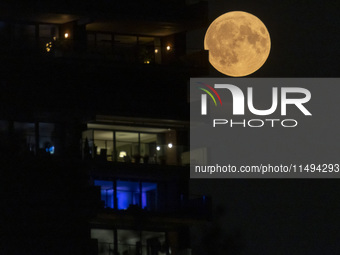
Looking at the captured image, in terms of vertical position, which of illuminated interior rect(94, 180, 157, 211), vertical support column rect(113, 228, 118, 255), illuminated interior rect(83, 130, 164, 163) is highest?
illuminated interior rect(83, 130, 164, 163)

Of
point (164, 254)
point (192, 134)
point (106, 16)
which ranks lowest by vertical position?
point (164, 254)

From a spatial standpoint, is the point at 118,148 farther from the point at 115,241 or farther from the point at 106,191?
the point at 115,241

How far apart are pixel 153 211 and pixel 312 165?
18623 mm

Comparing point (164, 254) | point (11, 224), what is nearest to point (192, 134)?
point (164, 254)

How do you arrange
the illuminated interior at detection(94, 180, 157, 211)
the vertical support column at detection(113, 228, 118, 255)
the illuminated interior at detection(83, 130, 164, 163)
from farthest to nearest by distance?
the illuminated interior at detection(94, 180, 157, 211), the illuminated interior at detection(83, 130, 164, 163), the vertical support column at detection(113, 228, 118, 255)

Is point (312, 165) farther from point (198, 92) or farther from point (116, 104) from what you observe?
point (116, 104)

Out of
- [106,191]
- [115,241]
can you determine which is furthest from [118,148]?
[115,241]

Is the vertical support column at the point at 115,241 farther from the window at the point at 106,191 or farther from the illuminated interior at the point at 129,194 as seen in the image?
the window at the point at 106,191

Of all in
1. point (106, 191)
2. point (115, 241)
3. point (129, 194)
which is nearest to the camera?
point (115, 241)

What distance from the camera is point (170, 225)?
81125mm

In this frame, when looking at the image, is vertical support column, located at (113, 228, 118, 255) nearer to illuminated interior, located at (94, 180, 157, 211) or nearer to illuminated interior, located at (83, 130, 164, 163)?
illuminated interior, located at (94, 180, 157, 211)

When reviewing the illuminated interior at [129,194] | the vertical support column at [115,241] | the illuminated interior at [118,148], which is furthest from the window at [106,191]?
the vertical support column at [115,241]

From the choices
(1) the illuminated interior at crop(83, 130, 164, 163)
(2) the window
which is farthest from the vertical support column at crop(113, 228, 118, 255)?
(1) the illuminated interior at crop(83, 130, 164, 163)

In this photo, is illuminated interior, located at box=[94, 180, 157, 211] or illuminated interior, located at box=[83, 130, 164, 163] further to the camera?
illuminated interior, located at box=[94, 180, 157, 211]
